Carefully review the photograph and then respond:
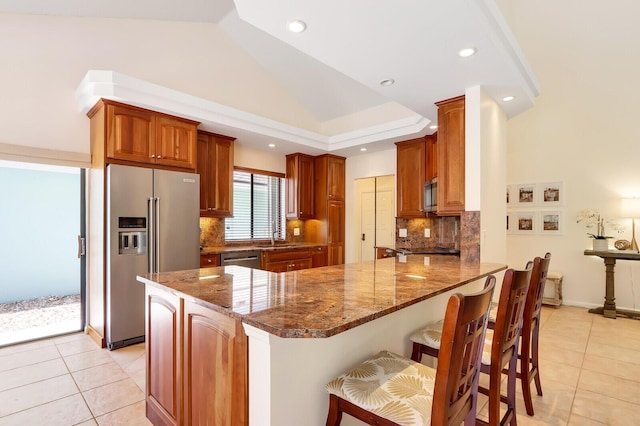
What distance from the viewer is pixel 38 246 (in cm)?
464

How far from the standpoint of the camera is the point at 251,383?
1.15 m

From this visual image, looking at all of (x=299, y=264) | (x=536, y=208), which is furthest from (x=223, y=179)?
(x=536, y=208)

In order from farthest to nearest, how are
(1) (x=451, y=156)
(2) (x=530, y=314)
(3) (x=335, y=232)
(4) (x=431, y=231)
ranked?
1. (3) (x=335, y=232)
2. (4) (x=431, y=231)
3. (1) (x=451, y=156)
4. (2) (x=530, y=314)

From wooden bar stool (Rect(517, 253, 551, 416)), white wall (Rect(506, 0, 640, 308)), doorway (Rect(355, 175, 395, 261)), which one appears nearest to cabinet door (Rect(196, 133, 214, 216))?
doorway (Rect(355, 175, 395, 261))

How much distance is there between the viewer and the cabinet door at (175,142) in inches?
137

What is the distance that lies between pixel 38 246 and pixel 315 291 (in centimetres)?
518

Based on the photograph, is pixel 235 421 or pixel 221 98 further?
pixel 221 98

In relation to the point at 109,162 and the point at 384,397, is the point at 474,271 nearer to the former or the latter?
the point at 384,397

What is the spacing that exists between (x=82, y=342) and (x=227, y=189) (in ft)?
7.86

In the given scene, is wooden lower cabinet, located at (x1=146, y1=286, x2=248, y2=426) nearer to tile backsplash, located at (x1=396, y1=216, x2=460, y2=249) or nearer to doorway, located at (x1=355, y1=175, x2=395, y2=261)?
tile backsplash, located at (x1=396, y1=216, x2=460, y2=249)

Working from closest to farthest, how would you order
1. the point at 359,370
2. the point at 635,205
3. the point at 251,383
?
the point at 251,383, the point at 359,370, the point at 635,205

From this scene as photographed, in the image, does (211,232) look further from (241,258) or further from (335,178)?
(335,178)

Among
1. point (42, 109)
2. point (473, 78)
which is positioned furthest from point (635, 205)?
point (42, 109)

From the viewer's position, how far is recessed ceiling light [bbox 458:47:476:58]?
2340 mm
